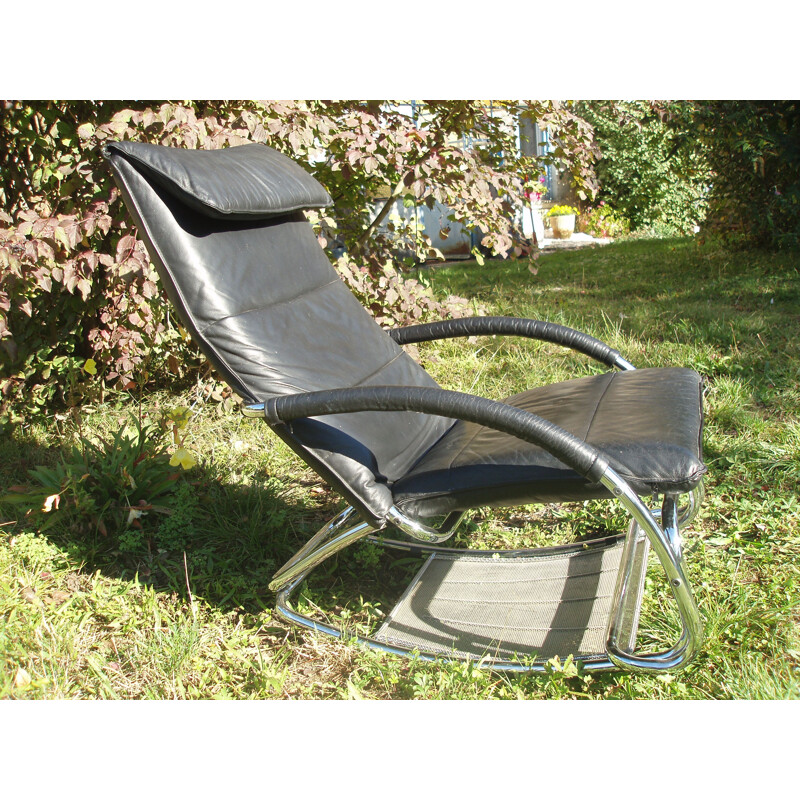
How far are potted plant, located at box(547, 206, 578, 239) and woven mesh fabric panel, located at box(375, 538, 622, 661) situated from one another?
727cm

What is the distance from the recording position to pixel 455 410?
1.53 m

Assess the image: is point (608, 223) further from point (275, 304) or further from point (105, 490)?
point (105, 490)

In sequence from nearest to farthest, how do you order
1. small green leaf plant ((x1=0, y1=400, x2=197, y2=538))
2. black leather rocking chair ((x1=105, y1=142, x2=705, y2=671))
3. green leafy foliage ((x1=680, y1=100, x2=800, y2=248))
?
black leather rocking chair ((x1=105, y1=142, x2=705, y2=671)) → small green leaf plant ((x1=0, y1=400, x2=197, y2=538)) → green leafy foliage ((x1=680, y1=100, x2=800, y2=248))

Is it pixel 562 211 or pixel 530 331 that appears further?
pixel 562 211

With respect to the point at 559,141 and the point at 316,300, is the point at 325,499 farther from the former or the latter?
the point at 559,141

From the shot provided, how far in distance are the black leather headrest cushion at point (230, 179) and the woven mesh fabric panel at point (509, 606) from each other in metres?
1.20

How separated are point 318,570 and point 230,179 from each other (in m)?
1.24

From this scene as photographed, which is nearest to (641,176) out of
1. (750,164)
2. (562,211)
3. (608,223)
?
(608,223)

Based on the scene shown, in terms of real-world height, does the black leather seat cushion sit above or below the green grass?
above

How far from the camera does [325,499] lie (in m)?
2.65

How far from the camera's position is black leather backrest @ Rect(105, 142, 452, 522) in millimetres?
1761

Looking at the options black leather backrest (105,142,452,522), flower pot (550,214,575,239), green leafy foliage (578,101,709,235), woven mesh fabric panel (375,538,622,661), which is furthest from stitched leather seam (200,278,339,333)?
green leafy foliage (578,101,709,235)

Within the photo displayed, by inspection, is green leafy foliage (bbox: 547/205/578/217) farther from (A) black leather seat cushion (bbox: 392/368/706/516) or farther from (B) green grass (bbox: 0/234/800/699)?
(A) black leather seat cushion (bbox: 392/368/706/516)

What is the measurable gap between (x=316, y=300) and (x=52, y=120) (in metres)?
1.43
